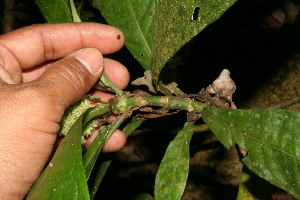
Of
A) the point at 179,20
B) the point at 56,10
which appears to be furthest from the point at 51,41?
the point at 179,20

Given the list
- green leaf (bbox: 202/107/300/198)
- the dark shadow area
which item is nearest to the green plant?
green leaf (bbox: 202/107/300/198)

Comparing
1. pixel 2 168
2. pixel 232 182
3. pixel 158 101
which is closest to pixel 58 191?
pixel 2 168

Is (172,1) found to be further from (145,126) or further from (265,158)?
(145,126)

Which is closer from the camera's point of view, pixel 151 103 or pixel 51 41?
pixel 151 103

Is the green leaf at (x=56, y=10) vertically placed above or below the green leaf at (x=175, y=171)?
above

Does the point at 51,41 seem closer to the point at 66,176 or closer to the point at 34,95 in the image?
the point at 34,95

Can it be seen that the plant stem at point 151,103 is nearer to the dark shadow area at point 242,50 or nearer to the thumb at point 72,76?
the thumb at point 72,76

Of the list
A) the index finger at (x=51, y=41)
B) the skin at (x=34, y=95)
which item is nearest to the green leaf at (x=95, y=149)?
the skin at (x=34, y=95)
